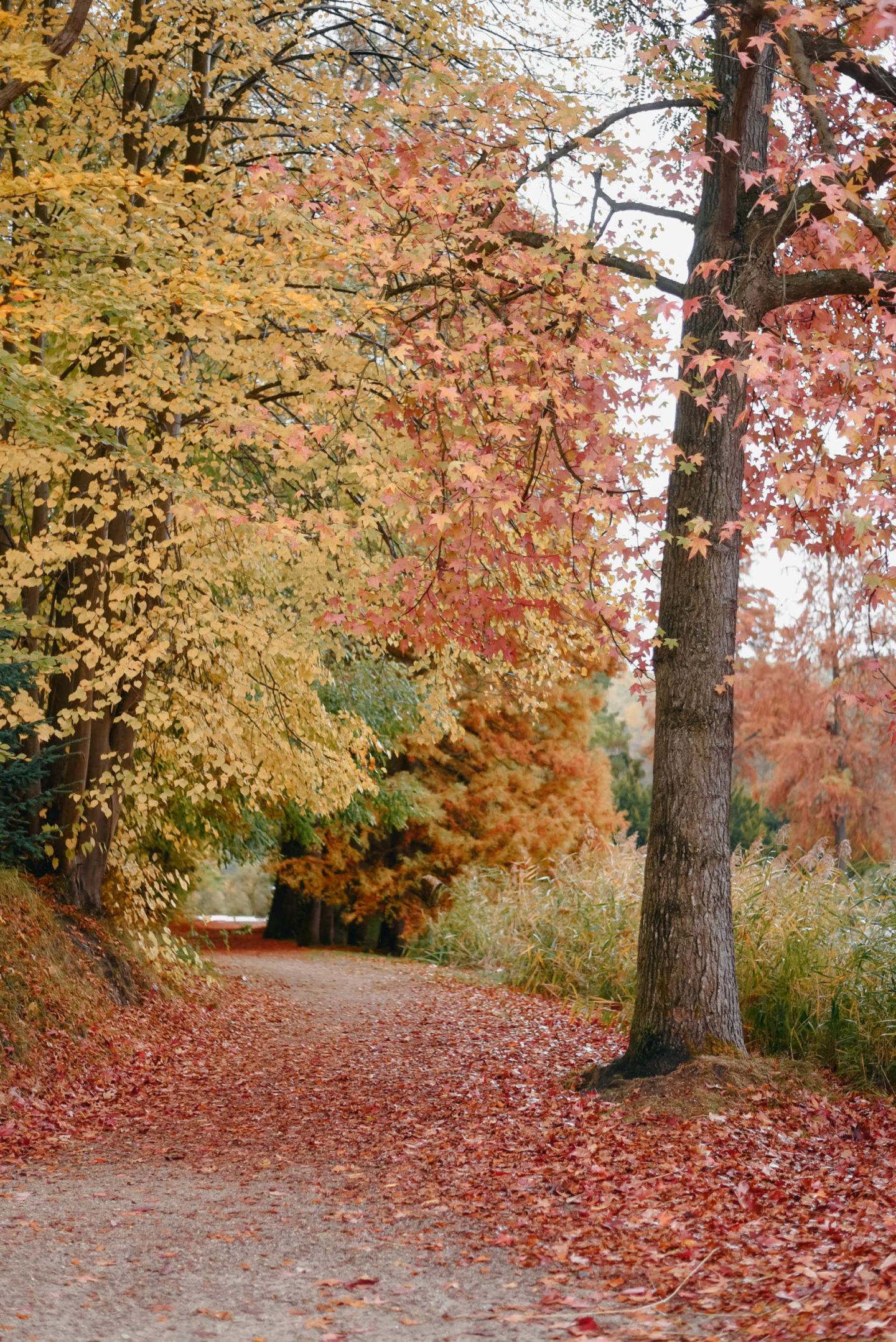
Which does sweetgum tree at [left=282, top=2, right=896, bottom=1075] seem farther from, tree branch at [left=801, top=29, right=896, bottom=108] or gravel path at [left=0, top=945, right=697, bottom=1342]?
gravel path at [left=0, top=945, right=697, bottom=1342]

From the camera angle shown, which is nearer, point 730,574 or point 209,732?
point 730,574

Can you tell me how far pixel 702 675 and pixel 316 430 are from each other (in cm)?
256

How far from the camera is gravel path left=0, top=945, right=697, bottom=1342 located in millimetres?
3629

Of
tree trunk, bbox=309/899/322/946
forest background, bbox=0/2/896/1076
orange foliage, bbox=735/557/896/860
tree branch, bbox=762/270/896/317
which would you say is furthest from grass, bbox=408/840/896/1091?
orange foliage, bbox=735/557/896/860

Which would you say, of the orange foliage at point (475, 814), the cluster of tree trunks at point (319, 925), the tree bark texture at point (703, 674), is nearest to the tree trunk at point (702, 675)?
the tree bark texture at point (703, 674)

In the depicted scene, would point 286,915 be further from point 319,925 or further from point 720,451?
point 720,451

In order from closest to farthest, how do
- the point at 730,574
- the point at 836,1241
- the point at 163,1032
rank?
the point at 836,1241 < the point at 730,574 < the point at 163,1032

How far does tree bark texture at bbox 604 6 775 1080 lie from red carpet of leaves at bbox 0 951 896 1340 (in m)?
0.57

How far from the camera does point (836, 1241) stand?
4293mm

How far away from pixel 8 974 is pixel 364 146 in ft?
19.0

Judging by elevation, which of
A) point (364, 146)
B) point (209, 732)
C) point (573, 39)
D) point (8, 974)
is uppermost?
point (573, 39)

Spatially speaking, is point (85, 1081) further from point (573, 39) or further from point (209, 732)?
point (573, 39)

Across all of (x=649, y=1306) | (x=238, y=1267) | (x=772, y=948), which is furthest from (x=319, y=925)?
(x=649, y=1306)

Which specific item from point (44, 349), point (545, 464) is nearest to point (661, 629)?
point (545, 464)
